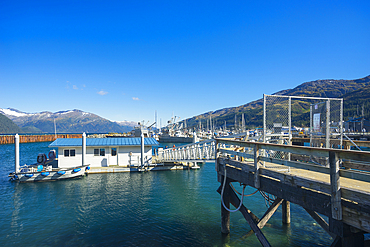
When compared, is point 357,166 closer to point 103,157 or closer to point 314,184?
point 314,184

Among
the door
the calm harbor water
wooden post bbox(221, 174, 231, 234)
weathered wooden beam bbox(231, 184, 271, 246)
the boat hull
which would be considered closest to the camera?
weathered wooden beam bbox(231, 184, 271, 246)

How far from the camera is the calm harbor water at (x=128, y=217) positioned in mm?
10922

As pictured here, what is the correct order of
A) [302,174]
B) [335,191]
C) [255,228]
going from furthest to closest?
[255,228]
[302,174]
[335,191]

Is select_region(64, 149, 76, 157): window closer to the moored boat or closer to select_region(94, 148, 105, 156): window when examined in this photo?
the moored boat

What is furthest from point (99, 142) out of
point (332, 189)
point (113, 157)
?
point (332, 189)

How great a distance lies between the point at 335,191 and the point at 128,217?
41.5 feet

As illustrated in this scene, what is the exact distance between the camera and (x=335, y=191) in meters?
4.47

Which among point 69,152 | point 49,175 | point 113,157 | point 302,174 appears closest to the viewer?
point 302,174

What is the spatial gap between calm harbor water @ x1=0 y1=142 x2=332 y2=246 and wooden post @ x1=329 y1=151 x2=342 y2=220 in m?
6.98

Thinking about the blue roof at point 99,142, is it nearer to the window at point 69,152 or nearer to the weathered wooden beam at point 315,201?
the window at point 69,152

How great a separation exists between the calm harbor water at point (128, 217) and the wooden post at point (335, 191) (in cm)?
698

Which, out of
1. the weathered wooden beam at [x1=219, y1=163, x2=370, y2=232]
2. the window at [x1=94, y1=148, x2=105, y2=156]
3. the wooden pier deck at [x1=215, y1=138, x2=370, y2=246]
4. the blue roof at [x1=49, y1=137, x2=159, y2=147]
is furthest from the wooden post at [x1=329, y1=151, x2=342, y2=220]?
the window at [x1=94, y1=148, x2=105, y2=156]

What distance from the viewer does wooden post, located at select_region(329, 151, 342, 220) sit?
444 cm

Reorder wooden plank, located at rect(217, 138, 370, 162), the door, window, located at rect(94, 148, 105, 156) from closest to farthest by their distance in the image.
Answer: wooden plank, located at rect(217, 138, 370, 162) → window, located at rect(94, 148, 105, 156) → the door
